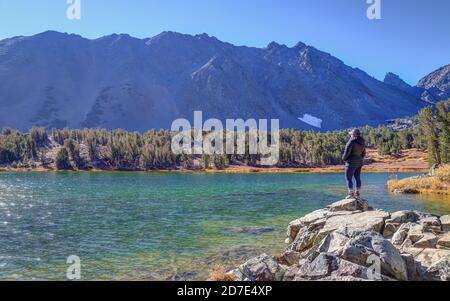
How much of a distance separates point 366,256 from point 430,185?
196 feet

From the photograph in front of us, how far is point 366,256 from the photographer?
16.0 metres

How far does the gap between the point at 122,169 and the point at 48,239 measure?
543 feet

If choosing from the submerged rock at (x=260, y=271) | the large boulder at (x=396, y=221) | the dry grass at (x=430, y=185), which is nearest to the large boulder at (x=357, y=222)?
the large boulder at (x=396, y=221)

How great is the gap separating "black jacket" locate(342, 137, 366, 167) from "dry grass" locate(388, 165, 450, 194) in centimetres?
4566

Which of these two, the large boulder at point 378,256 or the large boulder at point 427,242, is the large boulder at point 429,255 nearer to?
the large boulder at point 427,242

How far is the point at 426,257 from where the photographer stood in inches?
750

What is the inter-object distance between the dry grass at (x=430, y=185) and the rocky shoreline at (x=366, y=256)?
45.6 m

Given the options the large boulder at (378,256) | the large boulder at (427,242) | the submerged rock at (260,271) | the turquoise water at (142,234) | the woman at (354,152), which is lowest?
the turquoise water at (142,234)

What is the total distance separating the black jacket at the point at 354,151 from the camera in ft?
86.9

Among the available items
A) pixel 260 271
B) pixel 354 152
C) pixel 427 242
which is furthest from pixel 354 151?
pixel 260 271

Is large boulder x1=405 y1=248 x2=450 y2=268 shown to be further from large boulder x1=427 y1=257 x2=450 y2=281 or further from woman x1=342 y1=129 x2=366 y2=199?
woman x1=342 y1=129 x2=366 y2=199
